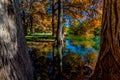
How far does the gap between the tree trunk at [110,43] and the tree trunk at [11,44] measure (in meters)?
1.49

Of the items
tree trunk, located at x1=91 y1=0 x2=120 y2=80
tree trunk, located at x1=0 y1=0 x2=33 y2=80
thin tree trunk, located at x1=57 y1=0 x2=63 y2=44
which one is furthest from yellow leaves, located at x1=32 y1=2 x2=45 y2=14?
tree trunk, located at x1=0 y1=0 x2=33 y2=80

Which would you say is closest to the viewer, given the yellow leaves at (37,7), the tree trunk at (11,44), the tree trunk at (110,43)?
the tree trunk at (11,44)

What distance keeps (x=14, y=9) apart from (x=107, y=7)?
5.42 ft

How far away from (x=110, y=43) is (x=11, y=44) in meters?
1.79

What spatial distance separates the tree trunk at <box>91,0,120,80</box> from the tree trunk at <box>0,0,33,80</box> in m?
1.49

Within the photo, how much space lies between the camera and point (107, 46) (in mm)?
3998

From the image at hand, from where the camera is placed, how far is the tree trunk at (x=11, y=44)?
2.89m

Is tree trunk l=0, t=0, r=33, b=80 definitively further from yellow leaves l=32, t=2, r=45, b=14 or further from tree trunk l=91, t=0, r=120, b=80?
yellow leaves l=32, t=2, r=45, b=14

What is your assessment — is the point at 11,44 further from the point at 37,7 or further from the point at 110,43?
the point at 37,7

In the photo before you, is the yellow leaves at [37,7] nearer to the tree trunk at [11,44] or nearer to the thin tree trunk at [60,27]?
the thin tree trunk at [60,27]

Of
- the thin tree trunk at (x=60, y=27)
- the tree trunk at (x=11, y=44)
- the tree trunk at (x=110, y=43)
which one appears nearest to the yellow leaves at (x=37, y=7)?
the thin tree trunk at (x=60, y=27)

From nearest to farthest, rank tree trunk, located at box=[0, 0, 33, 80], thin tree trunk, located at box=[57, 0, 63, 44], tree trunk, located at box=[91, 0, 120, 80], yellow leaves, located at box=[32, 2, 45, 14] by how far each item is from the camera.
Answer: tree trunk, located at box=[0, 0, 33, 80] < tree trunk, located at box=[91, 0, 120, 80] < thin tree trunk, located at box=[57, 0, 63, 44] < yellow leaves, located at box=[32, 2, 45, 14]

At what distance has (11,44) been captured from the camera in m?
3.05

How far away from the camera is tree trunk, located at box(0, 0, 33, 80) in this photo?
2.89 metres
